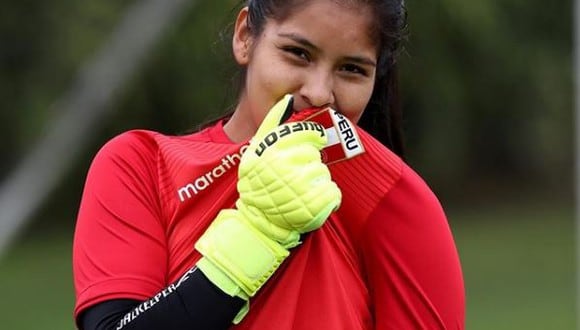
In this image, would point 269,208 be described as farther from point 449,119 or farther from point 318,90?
point 449,119

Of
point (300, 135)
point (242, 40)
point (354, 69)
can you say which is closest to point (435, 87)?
point (242, 40)

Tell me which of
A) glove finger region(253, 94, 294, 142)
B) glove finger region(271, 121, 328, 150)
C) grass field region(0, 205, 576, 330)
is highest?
glove finger region(253, 94, 294, 142)

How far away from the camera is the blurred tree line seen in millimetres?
16188

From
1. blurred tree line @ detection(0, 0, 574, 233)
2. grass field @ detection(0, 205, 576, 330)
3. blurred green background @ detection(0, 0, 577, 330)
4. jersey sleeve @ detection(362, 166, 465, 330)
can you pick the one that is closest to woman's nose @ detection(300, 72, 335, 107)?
jersey sleeve @ detection(362, 166, 465, 330)

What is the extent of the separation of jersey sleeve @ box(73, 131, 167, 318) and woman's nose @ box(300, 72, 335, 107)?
38cm

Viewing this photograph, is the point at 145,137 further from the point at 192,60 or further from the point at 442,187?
the point at 442,187

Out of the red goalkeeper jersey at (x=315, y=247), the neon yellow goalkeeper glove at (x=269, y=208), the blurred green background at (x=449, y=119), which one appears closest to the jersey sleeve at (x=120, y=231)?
the red goalkeeper jersey at (x=315, y=247)

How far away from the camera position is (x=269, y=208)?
2559mm

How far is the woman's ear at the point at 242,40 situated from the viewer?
3.00 metres

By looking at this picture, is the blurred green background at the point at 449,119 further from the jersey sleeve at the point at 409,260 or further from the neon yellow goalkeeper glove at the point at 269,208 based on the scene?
the neon yellow goalkeeper glove at the point at 269,208

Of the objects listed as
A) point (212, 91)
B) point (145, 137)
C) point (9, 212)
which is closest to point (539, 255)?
point (212, 91)

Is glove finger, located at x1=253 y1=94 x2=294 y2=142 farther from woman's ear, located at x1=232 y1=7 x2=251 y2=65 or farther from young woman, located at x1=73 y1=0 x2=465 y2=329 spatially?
woman's ear, located at x1=232 y1=7 x2=251 y2=65

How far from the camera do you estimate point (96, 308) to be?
269 centimetres

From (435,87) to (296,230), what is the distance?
1626 cm
